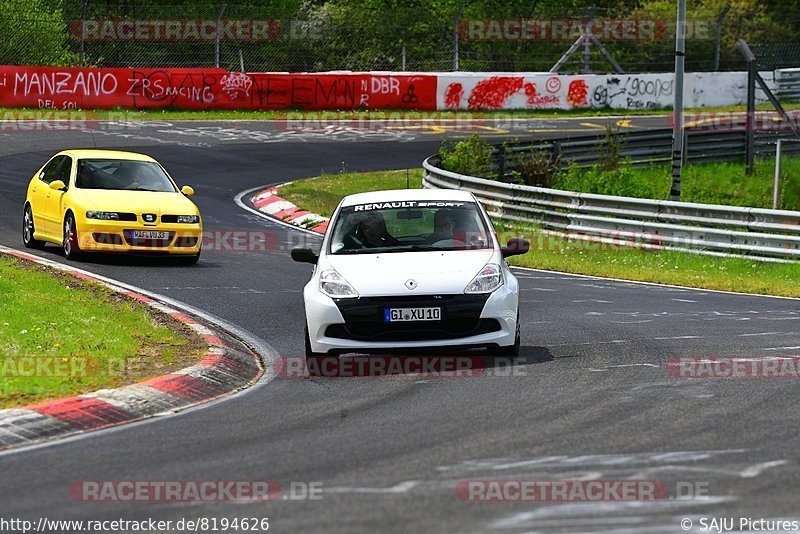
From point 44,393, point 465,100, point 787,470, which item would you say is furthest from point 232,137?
point 787,470

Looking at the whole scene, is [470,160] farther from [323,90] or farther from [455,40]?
[455,40]

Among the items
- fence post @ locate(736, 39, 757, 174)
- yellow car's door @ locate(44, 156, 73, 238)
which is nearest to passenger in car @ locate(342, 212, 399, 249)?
yellow car's door @ locate(44, 156, 73, 238)

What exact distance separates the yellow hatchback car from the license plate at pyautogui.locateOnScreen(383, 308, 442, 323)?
8.55 m

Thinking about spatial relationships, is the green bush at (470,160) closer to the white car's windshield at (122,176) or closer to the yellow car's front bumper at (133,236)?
the white car's windshield at (122,176)

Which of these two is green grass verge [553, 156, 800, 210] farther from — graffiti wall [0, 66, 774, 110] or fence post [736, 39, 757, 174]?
graffiti wall [0, 66, 774, 110]

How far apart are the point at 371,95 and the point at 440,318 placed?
102 ft

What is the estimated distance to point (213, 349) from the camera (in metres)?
11.5

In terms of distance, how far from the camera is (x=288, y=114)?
40.9 meters

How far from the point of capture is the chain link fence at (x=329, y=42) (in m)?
38.9

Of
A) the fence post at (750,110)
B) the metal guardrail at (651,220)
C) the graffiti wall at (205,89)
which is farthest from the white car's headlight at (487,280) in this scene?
the graffiti wall at (205,89)

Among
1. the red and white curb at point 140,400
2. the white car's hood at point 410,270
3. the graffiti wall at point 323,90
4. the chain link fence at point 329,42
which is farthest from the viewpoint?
the chain link fence at point 329,42

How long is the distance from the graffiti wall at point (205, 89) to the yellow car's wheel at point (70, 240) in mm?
19886

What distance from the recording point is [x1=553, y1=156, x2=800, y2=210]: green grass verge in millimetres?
30297

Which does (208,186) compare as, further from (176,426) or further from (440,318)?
(176,426)
